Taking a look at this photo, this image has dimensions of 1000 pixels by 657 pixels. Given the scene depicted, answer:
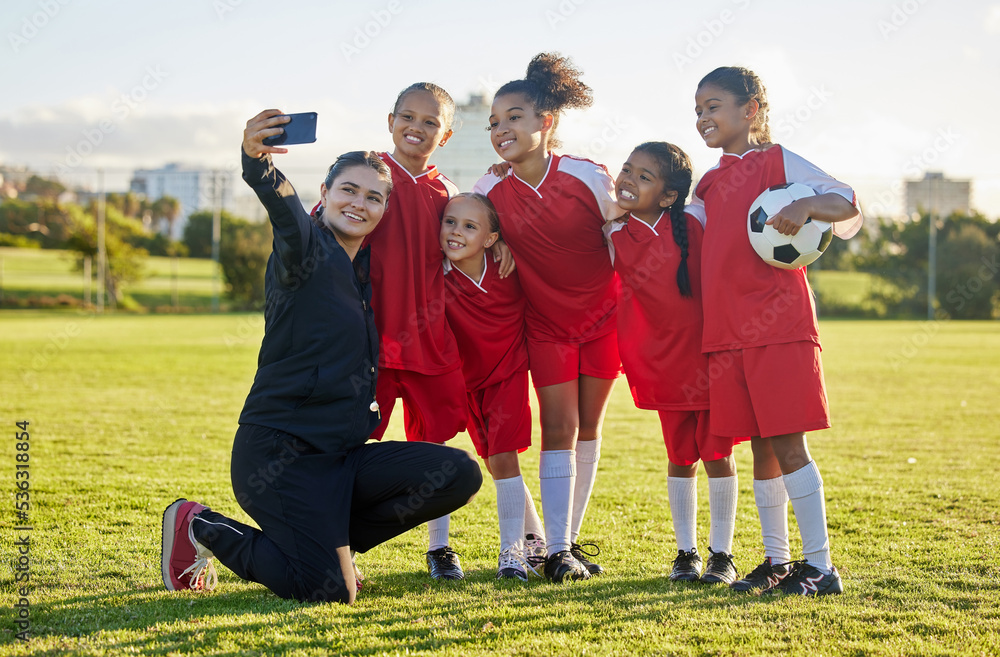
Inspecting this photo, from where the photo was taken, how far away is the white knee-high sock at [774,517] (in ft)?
11.0

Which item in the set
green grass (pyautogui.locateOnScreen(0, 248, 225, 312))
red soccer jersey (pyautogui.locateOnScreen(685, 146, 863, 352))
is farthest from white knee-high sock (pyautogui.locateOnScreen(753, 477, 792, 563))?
green grass (pyautogui.locateOnScreen(0, 248, 225, 312))

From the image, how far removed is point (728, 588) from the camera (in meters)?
3.21

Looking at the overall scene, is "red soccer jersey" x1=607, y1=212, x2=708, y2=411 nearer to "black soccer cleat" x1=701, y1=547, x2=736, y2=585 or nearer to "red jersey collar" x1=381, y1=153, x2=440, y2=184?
"black soccer cleat" x1=701, y1=547, x2=736, y2=585

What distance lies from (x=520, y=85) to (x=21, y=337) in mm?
18576

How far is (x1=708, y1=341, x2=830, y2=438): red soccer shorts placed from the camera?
3166 millimetres

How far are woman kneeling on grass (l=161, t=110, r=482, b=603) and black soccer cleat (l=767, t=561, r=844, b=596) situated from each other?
4.09ft

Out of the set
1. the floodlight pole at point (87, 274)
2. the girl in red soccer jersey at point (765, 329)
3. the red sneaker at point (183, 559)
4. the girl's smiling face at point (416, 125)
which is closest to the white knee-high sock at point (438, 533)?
the red sneaker at point (183, 559)

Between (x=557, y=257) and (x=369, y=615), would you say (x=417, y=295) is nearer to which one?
(x=557, y=257)

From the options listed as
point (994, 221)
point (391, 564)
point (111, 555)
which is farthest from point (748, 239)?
point (994, 221)

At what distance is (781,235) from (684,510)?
4.14 feet

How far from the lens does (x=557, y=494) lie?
142 inches

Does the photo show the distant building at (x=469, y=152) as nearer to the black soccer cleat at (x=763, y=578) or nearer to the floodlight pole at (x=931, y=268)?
the floodlight pole at (x=931, y=268)

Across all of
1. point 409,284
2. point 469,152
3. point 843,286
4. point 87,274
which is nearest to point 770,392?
point 409,284

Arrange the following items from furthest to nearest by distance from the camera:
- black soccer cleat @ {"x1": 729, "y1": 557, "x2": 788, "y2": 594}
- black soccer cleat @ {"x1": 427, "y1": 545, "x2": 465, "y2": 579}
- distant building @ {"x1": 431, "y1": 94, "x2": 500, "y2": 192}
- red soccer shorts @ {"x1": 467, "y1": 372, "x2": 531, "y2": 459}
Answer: distant building @ {"x1": 431, "y1": 94, "x2": 500, "y2": 192} < red soccer shorts @ {"x1": 467, "y1": 372, "x2": 531, "y2": 459} < black soccer cleat @ {"x1": 427, "y1": 545, "x2": 465, "y2": 579} < black soccer cleat @ {"x1": 729, "y1": 557, "x2": 788, "y2": 594}
